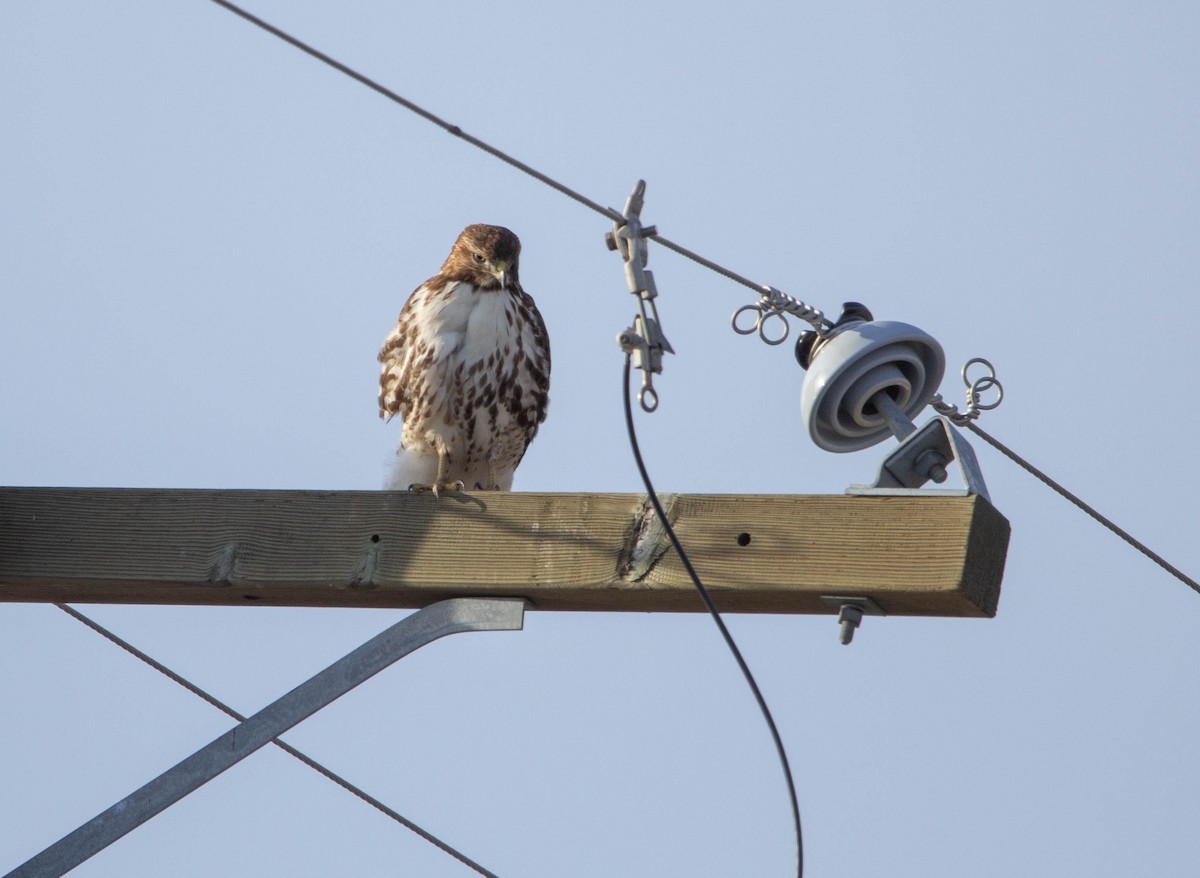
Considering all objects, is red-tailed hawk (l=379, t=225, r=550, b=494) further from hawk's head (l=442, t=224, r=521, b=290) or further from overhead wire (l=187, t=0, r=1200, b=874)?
overhead wire (l=187, t=0, r=1200, b=874)

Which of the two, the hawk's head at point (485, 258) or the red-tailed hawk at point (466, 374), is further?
the hawk's head at point (485, 258)

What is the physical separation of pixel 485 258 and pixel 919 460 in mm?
3107

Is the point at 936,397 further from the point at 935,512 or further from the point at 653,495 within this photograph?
the point at 653,495

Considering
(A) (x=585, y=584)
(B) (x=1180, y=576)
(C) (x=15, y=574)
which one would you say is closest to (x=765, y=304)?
(A) (x=585, y=584)

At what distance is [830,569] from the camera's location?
13.0 feet

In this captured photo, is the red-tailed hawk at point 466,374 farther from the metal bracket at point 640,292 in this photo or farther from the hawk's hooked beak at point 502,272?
the metal bracket at point 640,292

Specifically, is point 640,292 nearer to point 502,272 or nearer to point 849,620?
point 849,620

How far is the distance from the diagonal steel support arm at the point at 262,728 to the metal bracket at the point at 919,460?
0.80 metres

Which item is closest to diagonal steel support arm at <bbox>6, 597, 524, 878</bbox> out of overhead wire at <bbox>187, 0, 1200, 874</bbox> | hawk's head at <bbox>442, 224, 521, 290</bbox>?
overhead wire at <bbox>187, 0, 1200, 874</bbox>

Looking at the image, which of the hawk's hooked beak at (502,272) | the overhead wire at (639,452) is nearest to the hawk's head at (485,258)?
the hawk's hooked beak at (502,272)

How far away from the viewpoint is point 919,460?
4.06m

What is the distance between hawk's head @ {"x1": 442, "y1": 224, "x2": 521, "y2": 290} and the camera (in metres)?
6.81

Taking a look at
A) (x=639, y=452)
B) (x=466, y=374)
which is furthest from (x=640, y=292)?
(x=466, y=374)

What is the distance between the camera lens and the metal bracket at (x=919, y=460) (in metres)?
4.01
